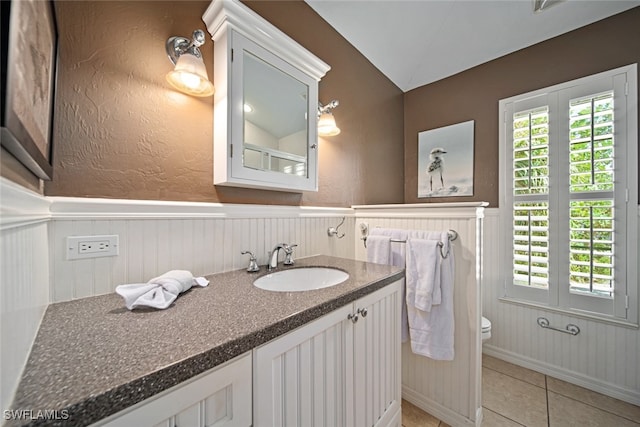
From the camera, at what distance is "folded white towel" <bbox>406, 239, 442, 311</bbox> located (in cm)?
138

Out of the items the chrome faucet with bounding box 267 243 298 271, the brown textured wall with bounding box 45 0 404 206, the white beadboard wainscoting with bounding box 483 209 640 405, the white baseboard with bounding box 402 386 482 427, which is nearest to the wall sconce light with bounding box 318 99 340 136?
the brown textured wall with bounding box 45 0 404 206

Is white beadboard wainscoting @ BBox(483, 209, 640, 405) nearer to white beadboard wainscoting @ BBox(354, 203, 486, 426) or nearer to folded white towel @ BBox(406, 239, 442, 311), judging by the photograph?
white beadboard wainscoting @ BBox(354, 203, 486, 426)

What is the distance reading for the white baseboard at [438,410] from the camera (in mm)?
1393

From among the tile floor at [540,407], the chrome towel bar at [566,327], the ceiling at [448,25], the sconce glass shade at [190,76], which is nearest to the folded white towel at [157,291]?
the sconce glass shade at [190,76]

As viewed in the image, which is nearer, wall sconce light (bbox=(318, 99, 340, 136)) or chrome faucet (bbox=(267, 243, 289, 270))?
chrome faucet (bbox=(267, 243, 289, 270))

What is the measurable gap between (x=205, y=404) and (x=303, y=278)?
2.67 ft

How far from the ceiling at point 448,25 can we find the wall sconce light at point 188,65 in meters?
1.07

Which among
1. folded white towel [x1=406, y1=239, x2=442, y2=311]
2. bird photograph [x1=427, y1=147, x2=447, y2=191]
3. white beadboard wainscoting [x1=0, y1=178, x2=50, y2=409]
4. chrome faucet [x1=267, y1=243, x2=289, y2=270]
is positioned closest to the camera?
white beadboard wainscoting [x1=0, y1=178, x2=50, y2=409]

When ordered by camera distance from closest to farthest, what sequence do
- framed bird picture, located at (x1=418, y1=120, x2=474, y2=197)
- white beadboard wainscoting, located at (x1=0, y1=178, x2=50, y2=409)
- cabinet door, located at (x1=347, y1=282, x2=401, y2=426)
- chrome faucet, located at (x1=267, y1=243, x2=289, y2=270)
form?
white beadboard wainscoting, located at (x1=0, y1=178, x2=50, y2=409) → cabinet door, located at (x1=347, y1=282, x2=401, y2=426) → chrome faucet, located at (x1=267, y1=243, x2=289, y2=270) → framed bird picture, located at (x1=418, y1=120, x2=474, y2=197)

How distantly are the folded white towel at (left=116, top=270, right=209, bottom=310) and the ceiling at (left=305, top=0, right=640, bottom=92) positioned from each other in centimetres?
191

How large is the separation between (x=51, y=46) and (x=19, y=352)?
82 centimetres

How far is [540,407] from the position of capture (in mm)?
1525

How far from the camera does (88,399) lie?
36 cm

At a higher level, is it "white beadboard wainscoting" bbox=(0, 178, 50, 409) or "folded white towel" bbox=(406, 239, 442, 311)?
"white beadboard wainscoting" bbox=(0, 178, 50, 409)
